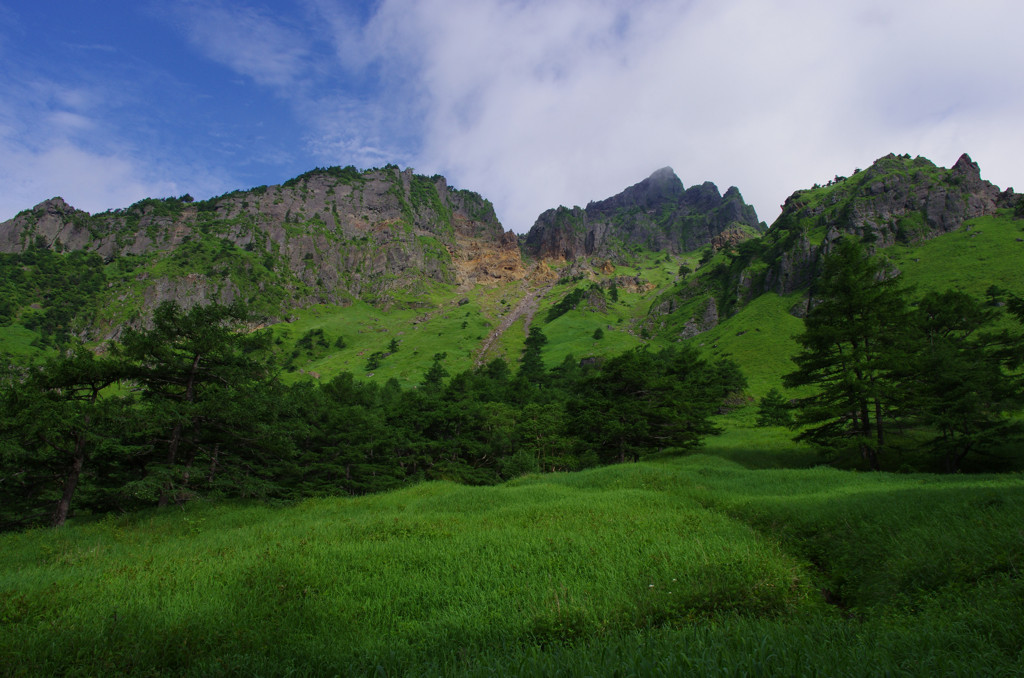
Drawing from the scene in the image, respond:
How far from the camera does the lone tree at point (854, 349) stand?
74.9ft

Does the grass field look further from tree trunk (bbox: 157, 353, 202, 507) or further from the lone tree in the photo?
the lone tree

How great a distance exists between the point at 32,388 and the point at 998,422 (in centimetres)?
4480

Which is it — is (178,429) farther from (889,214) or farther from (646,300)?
(646,300)

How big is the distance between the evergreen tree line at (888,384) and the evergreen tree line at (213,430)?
34.0 feet

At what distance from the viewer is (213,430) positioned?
2359cm

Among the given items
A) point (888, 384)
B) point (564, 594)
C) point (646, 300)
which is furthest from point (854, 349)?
point (646, 300)

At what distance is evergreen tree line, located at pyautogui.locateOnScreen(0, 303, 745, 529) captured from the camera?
18.9 metres

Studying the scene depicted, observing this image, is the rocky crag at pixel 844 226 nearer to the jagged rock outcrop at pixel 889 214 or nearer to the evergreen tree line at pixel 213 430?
the jagged rock outcrop at pixel 889 214

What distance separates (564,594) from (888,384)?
26278 millimetres

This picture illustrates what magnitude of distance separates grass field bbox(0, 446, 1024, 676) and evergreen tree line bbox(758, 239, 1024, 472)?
10.8 m

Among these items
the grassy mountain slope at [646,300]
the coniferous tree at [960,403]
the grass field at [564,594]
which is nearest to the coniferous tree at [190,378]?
the grass field at [564,594]

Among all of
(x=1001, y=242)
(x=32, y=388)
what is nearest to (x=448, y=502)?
(x=32, y=388)

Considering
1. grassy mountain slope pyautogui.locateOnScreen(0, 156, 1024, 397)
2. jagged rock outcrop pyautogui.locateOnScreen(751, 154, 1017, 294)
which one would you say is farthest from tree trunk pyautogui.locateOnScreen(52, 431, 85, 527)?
jagged rock outcrop pyautogui.locateOnScreen(751, 154, 1017, 294)

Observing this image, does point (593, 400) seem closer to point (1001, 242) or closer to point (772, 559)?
point (772, 559)
